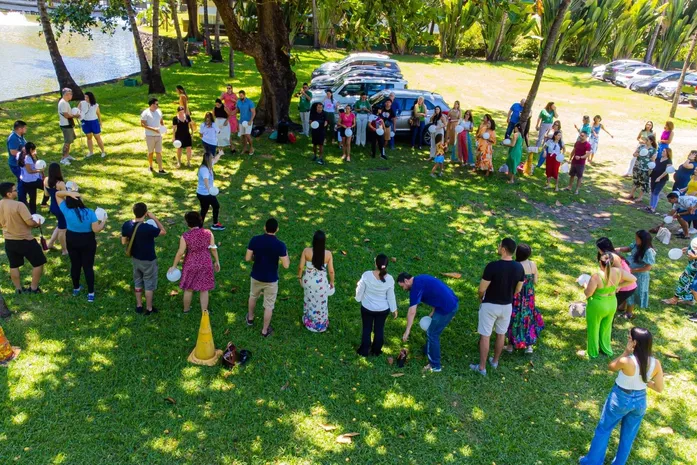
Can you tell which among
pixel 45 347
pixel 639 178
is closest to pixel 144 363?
pixel 45 347

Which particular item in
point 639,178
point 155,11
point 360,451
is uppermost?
point 155,11

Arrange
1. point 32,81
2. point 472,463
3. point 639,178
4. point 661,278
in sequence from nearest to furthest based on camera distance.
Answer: point 472,463, point 661,278, point 639,178, point 32,81

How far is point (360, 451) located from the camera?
4863 mm

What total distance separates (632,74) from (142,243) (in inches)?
1189

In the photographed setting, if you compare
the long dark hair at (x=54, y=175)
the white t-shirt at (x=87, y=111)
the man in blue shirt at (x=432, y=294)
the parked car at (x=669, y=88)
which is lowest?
the man in blue shirt at (x=432, y=294)

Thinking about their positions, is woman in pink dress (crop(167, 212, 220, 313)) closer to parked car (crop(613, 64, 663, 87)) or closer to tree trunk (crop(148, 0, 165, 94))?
tree trunk (crop(148, 0, 165, 94))

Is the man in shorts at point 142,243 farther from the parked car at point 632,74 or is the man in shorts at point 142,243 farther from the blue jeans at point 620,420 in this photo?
the parked car at point 632,74

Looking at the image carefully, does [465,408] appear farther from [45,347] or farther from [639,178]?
[639,178]

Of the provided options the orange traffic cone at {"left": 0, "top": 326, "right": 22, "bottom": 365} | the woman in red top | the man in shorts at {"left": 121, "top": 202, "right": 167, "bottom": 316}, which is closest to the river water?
the woman in red top

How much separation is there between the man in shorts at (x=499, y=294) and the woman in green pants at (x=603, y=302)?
107 cm

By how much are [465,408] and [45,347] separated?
5.03 m

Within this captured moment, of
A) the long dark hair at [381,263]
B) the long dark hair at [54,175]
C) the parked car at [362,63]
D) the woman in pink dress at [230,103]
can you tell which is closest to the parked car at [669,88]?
the parked car at [362,63]

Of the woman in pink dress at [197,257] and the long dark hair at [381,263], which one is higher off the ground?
the long dark hair at [381,263]

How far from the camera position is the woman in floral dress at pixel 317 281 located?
5965 millimetres
